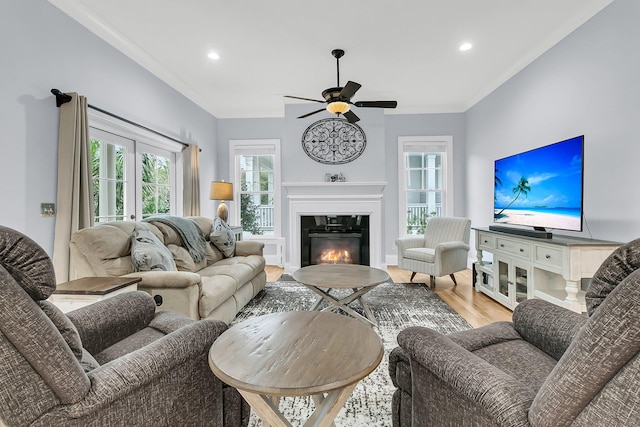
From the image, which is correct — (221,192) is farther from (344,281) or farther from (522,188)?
(522,188)

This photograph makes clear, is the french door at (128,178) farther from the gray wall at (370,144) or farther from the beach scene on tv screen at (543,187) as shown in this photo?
the beach scene on tv screen at (543,187)

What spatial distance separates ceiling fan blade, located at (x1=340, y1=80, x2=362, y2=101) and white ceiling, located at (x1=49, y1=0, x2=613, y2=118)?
552 millimetres

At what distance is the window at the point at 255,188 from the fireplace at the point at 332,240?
78cm

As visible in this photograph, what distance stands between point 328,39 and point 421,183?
10.2 feet

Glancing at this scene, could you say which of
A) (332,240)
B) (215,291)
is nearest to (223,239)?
(215,291)

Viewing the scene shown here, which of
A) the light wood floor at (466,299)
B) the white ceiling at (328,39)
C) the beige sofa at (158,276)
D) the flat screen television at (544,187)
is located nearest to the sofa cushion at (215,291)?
Answer: the beige sofa at (158,276)

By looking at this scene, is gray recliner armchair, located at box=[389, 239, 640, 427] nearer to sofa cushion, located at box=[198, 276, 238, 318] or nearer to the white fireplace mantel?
sofa cushion, located at box=[198, 276, 238, 318]

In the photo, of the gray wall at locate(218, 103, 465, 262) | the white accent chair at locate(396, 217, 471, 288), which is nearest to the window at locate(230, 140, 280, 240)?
the gray wall at locate(218, 103, 465, 262)

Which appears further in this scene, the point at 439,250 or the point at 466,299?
the point at 439,250

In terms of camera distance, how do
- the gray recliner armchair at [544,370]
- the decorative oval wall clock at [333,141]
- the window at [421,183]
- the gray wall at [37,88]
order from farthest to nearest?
1. the window at [421,183]
2. the decorative oval wall clock at [333,141]
3. the gray wall at [37,88]
4. the gray recliner armchair at [544,370]

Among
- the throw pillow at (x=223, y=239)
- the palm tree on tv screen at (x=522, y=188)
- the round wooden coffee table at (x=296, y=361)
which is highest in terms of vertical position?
the palm tree on tv screen at (x=522, y=188)

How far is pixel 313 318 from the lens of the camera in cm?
147

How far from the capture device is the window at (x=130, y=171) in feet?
9.77

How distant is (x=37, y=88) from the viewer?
226cm
